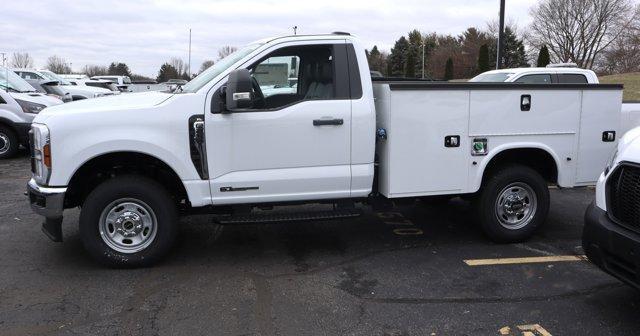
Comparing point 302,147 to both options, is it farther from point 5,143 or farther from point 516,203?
point 5,143

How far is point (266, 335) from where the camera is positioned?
3795mm

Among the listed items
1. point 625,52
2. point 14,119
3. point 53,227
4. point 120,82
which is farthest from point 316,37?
point 625,52

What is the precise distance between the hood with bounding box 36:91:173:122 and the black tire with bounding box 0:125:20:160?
820 centimetres

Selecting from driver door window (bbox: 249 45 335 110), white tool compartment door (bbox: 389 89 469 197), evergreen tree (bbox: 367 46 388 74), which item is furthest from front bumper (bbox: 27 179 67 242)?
evergreen tree (bbox: 367 46 388 74)

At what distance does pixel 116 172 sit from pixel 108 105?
64 centimetres

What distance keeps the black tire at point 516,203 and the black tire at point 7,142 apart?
10456 millimetres

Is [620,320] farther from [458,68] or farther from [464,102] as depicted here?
[458,68]

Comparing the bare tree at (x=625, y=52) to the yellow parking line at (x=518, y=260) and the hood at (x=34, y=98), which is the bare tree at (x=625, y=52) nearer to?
the hood at (x=34, y=98)

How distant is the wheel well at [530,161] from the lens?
228 inches

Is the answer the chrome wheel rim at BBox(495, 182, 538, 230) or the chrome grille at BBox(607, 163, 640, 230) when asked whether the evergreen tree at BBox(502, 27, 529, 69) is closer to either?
the chrome wheel rim at BBox(495, 182, 538, 230)

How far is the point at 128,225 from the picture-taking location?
5.00m

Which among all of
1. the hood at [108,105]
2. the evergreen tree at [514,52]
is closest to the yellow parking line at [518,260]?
the hood at [108,105]

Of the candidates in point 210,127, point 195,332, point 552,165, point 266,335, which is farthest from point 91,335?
point 552,165

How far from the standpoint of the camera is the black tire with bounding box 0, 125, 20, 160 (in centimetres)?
1209
